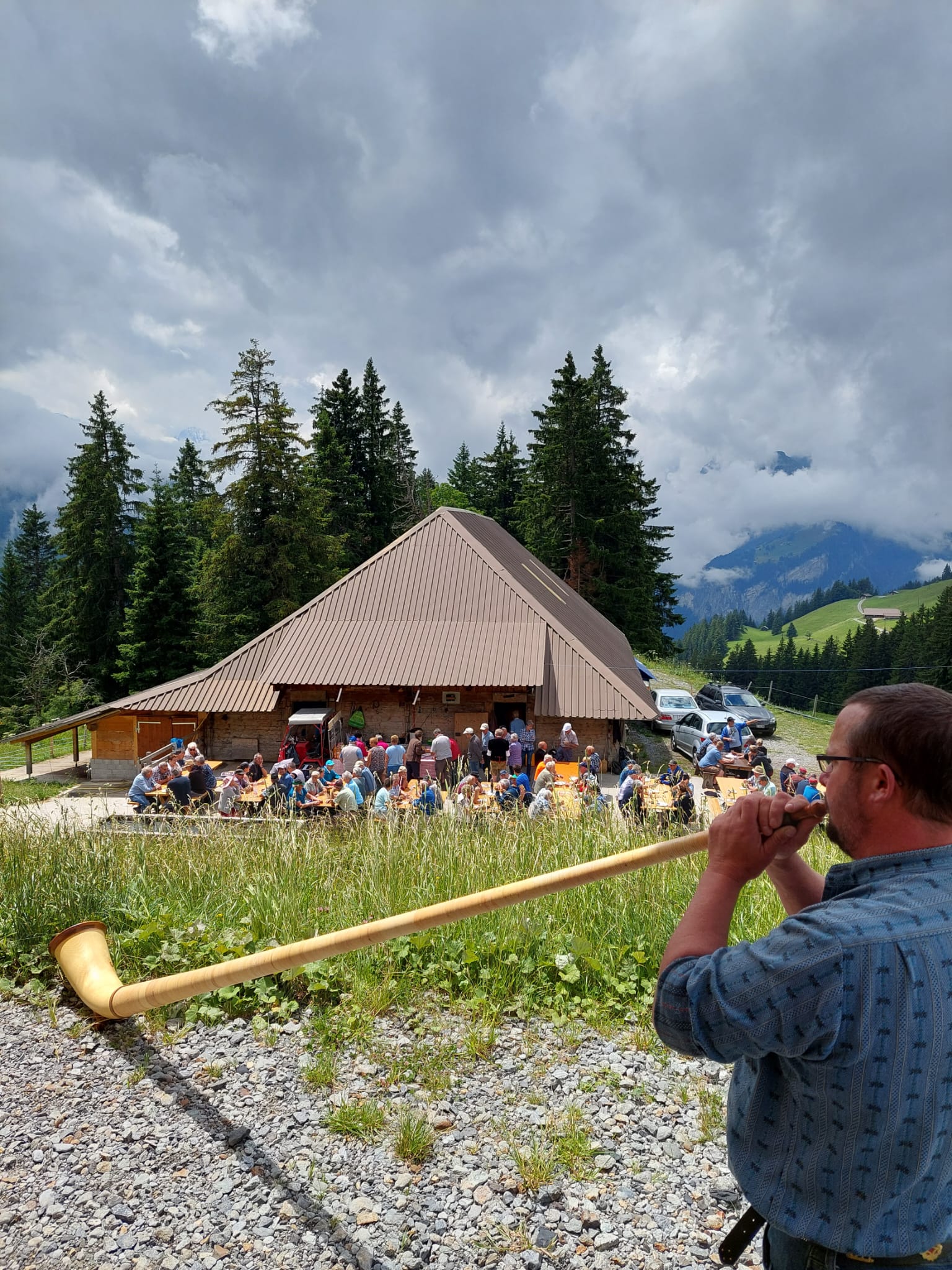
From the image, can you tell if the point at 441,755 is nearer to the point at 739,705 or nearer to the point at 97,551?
the point at 739,705

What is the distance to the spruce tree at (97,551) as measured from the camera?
37125mm

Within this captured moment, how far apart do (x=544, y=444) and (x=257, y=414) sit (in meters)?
15.0

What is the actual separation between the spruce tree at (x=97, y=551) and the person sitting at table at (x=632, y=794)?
3243 centimetres

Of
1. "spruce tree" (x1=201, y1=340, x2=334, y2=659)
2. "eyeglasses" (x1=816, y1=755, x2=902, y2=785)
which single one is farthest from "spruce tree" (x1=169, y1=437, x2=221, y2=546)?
"eyeglasses" (x1=816, y1=755, x2=902, y2=785)

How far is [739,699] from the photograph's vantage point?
1151 inches

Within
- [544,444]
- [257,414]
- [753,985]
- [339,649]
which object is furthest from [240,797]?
[544,444]

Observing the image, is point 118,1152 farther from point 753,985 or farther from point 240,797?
point 240,797

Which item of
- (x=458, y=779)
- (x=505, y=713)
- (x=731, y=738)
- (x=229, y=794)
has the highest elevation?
(x=505, y=713)

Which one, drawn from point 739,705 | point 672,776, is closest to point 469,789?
point 672,776

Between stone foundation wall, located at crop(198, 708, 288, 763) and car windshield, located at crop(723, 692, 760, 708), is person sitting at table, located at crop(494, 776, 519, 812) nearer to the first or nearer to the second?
stone foundation wall, located at crop(198, 708, 288, 763)

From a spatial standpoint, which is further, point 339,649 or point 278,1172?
point 339,649

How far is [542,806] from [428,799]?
2.09 m

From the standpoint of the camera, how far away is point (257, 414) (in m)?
31.1

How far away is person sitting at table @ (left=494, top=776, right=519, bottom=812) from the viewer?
9.06 meters
